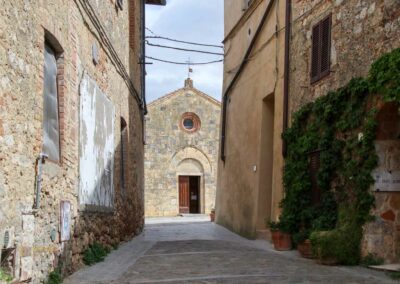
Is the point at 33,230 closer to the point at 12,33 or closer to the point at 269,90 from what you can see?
the point at 12,33

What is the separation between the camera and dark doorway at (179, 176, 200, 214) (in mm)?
33531

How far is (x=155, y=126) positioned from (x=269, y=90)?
66.5 feet

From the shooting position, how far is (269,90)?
1311 cm

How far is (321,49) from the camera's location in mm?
9922

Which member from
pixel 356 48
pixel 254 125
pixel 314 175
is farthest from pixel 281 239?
pixel 254 125

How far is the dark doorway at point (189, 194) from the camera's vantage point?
33.5m

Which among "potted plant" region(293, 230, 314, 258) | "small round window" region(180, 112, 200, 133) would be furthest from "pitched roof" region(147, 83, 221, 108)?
"potted plant" region(293, 230, 314, 258)

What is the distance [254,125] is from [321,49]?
4857 mm

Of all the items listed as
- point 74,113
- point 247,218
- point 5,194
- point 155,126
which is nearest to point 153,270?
point 74,113

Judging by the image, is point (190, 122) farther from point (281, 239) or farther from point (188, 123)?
point (281, 239)

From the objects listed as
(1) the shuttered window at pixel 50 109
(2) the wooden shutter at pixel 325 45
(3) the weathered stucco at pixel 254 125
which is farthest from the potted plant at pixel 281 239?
(1) the shuttered window at pixel 50 109

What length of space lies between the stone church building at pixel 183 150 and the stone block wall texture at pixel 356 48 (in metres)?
22.0

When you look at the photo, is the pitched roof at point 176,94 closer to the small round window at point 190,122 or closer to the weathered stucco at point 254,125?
the small round window at point 190,122

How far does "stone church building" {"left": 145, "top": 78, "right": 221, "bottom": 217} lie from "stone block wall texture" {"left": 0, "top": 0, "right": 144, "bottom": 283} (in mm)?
22185
